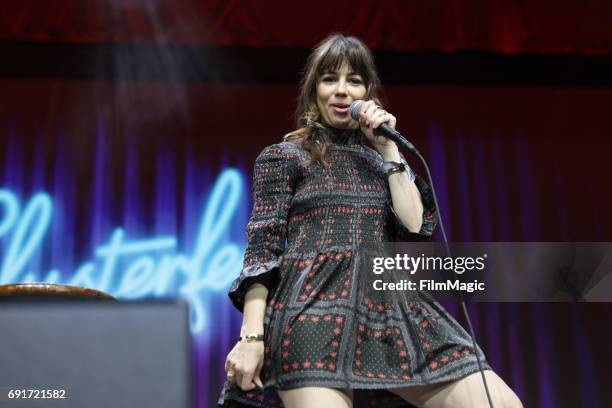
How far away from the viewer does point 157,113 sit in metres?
4.84

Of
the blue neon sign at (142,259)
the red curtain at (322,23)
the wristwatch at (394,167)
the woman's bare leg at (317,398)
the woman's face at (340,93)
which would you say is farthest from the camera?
the blue neon sign at (142,259)

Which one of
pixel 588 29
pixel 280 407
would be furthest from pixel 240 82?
pixel 280 407

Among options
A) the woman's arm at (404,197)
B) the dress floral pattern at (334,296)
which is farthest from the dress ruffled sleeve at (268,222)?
the woman's arm at (404,197)

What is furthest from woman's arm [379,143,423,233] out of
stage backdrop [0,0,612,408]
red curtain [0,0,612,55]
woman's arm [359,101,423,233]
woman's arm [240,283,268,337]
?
stage backdrop [0,0,612,408]

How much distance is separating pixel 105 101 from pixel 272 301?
358cm

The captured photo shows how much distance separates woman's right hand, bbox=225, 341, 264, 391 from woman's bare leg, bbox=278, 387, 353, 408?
0.08 meters

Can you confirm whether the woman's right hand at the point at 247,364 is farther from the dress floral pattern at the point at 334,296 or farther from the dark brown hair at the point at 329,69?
the dark brown hair at the point at 329,69

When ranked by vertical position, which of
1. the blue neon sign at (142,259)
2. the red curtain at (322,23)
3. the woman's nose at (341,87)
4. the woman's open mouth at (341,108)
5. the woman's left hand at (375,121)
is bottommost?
the woman's left hand at (375,121)

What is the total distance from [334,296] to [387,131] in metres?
0.35

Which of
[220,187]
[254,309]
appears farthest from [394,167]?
[220,187]

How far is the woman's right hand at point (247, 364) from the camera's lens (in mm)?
1475

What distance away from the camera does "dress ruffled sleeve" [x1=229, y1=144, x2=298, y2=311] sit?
157cm

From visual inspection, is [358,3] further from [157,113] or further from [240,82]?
[157,113]

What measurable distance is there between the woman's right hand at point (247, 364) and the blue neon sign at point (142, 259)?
3.14 meters
